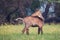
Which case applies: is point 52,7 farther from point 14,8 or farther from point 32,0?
point 14,8

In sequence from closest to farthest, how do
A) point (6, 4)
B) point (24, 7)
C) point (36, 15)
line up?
point (36, 15), point (6, 4), point (24, 7)

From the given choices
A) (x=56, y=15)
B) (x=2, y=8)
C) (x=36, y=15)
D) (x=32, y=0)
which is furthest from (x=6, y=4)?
(x=36, y=15)

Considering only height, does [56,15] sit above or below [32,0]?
below

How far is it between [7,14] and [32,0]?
273 centimetres

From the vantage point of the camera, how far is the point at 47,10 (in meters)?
26.9

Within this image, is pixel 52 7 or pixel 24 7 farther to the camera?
pixel 52 7

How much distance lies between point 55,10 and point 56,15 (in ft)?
2.13

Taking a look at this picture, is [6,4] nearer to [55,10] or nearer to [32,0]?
[32,0]

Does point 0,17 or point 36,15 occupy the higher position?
point 36,15

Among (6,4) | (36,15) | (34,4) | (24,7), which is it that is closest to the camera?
(36,15)

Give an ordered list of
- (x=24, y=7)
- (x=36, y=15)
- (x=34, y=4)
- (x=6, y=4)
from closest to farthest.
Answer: (x=36, y=15), (x=6, y=4), (x=24, y=7), (x=34, y=4)

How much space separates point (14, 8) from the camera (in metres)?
23.2

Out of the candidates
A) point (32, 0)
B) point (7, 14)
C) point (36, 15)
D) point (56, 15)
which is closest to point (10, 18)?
point (7, 14)

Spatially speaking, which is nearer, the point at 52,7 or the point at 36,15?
the point at 36,15
